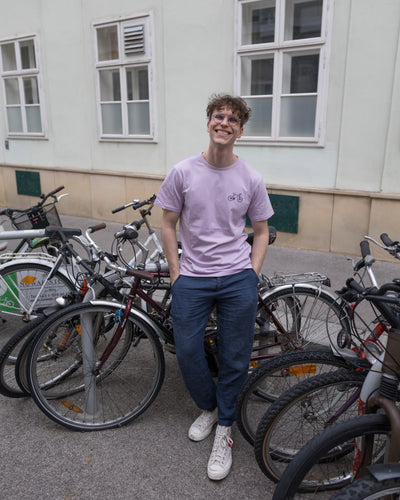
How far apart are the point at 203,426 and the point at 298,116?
4.85 m

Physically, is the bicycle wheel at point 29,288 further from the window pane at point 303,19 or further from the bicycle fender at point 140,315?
the window pane at point 303,19

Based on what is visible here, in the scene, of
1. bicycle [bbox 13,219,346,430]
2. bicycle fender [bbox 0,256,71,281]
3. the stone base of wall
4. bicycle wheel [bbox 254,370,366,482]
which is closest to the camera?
bicycle wheel [bbox 254,370,366,482]

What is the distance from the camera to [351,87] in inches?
220

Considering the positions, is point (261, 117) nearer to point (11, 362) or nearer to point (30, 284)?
point (30, 284)

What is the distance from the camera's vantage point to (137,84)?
7785 mm

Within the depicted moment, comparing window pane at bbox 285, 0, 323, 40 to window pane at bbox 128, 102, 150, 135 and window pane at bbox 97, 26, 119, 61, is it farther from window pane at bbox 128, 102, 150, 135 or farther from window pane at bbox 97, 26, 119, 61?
window pane at bbox 97, 26, 119, 61

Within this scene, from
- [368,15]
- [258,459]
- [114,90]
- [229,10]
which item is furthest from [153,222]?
[258,459]

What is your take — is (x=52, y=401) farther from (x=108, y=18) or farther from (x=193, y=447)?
(x=108, y=18)

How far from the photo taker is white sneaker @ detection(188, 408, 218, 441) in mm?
2604

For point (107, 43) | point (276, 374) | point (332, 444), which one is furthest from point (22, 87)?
point (332, 444)

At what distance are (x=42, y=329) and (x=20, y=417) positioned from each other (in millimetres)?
749

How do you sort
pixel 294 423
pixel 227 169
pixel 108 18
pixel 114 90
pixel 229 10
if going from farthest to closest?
pixel 114 90 < pixel 108 18 < pixel 229 10 < pixel 227 169 < pixel 294 423

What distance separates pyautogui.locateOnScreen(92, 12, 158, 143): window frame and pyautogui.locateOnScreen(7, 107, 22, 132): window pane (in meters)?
2.56

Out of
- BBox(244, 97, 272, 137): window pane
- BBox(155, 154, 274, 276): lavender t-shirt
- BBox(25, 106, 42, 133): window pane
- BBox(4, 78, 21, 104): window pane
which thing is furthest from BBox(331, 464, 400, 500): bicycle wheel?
BBox(4, 78, 21, 104): window pane
